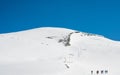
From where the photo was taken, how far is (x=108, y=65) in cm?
3694

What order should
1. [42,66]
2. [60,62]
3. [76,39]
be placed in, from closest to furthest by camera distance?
[42,66] < [60,62] < [76,39]

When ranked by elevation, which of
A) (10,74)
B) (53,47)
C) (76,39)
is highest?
(76,39)

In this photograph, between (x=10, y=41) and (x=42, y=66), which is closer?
(x=42, y=66)

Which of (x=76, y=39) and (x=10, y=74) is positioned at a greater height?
(x=76, y=39)

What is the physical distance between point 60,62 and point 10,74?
895cm

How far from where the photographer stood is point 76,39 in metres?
51.8

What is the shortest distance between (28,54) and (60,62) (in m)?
5.44

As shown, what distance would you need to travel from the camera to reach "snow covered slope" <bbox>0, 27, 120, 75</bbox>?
1136 inches

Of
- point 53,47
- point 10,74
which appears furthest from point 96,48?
point 10,74

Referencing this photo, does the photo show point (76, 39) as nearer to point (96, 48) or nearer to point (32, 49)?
point (96, 48)

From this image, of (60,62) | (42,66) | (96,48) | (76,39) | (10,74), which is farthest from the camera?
(76,39)

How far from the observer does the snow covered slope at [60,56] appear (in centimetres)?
2886

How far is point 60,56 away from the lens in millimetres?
36562

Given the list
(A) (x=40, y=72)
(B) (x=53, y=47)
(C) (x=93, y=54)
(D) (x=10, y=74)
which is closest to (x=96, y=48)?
(C) (x=93, y=54)
